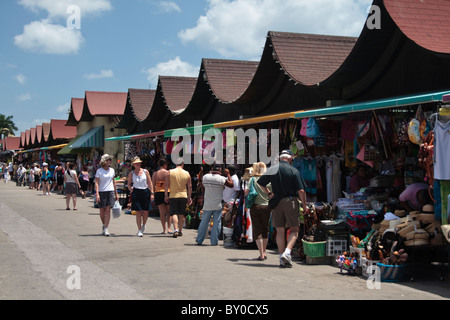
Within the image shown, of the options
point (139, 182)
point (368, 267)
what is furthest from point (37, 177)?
point (368, 267)

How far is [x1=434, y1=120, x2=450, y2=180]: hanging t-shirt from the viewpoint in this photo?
8.26 meters

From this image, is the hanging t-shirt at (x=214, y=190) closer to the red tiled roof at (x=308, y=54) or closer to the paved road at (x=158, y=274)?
the paved road at (x=158, y=274)

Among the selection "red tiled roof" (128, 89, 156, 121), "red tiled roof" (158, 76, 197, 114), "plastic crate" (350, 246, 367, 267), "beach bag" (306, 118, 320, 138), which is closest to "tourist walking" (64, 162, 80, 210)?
"red tiled roof" (158, 76, 197, 114)

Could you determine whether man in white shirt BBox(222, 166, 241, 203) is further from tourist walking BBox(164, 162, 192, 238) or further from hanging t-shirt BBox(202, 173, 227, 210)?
tourist walking BBox(164, 162, 192, 238)

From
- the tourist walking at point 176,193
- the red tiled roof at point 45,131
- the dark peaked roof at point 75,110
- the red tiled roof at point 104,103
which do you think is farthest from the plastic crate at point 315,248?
the red tiled roof at point 45,131

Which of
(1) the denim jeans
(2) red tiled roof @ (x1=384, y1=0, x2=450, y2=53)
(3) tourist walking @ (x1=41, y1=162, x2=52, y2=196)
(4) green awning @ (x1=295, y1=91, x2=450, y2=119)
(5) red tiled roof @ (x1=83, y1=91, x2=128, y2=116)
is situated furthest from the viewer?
(5) red tiled roof @ (x1=83, y1=91, x2=128, y2=116)

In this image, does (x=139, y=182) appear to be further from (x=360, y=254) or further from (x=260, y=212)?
(x=360, y=254)

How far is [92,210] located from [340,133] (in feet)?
39.2

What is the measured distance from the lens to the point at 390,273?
8.48m

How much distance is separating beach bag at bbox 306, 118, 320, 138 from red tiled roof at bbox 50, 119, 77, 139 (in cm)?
3847

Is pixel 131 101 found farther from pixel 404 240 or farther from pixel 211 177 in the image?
pixel 404 240

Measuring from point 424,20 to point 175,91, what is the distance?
13852 millimetres

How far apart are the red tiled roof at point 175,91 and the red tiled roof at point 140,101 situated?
318cm

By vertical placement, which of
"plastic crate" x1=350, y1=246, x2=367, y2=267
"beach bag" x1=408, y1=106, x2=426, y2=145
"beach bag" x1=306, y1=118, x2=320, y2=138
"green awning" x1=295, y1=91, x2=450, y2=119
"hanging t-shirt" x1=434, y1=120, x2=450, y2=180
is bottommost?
"plastic crate" x1=350, y1=246, x2=367, y2=267
